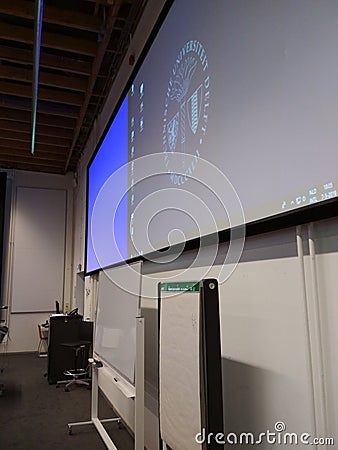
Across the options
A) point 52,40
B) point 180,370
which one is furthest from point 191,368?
point 52,40

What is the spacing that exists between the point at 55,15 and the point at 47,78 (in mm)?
1203

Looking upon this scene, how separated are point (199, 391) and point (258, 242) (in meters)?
0.64

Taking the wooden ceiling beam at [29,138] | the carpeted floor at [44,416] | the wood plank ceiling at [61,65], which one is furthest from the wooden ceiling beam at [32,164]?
the carpeted floor at [44,416]

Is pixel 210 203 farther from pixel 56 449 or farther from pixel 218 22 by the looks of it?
pixel 56 449

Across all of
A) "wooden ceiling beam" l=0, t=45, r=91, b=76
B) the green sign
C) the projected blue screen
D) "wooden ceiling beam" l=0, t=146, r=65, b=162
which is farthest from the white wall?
the green sign

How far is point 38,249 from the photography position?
7.73 m

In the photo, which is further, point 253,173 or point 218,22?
point 218,22

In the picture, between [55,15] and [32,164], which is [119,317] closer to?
[55,15]

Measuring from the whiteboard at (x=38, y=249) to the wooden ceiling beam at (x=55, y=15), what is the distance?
455 cm

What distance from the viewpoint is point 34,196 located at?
7.81 metres

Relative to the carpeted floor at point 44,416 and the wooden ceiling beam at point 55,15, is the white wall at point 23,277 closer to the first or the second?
the carpeted floor at point 44,416

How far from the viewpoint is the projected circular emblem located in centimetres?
200

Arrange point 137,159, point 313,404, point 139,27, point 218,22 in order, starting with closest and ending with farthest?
1. point 313,404
2. point 218,22
3. point 137,159
4. point 139,27

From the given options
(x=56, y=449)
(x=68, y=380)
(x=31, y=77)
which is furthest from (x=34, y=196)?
(x=56, y=449)
